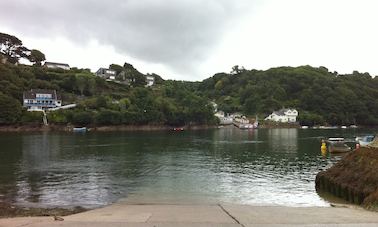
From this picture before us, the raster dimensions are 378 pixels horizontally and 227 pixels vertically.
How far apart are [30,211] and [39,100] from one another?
13362cm

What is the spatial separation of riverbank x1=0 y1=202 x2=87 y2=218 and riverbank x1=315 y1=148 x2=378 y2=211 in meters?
16.6

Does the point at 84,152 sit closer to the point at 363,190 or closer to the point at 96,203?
the point at 96,203

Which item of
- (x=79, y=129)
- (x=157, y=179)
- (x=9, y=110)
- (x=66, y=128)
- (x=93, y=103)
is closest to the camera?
(x=157, y=179)

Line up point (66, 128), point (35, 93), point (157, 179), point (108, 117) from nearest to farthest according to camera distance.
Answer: point (157, 179) → point (66, 128) → point (108, 117) → point (35, 93)

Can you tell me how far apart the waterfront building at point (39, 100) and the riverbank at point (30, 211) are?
128 meters

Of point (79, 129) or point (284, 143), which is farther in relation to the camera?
point (79, 129)

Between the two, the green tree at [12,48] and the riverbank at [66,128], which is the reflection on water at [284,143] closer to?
the riverbank at [66,128]

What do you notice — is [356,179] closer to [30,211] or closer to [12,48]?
[30,211]

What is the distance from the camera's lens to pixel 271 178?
37781 millimetres

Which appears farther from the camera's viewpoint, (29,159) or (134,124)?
(134,124)

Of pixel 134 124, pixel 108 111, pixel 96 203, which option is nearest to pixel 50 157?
pixel 96 203

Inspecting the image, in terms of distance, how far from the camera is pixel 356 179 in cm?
2534

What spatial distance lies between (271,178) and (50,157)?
32990 millimetres

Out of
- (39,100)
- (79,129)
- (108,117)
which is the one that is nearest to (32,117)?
(39,100)
